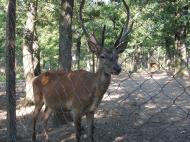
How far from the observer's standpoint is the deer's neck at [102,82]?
6.11 m

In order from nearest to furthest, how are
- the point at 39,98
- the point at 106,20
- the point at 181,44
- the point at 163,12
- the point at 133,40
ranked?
1. the point at 39,98
2. the point at 163,12
3. the point at 181,44
4. the point at 106,20
5. the point at 133,40

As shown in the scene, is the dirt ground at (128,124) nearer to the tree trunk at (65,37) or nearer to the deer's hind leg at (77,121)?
the deer's hind leg at (77,121)

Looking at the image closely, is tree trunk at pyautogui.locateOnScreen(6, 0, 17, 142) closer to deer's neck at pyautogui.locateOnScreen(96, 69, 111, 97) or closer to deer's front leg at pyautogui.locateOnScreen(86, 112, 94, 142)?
deer's neck at pyautogui.locateOnScreen(96, 69, 111, 97)

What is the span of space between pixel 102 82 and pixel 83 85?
0.48 meters

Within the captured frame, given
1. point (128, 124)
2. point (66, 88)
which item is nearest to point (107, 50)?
point (66, 88)

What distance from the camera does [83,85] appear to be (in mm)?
6504

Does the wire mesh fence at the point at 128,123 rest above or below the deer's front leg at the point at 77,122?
below

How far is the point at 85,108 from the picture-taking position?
6.45 metres

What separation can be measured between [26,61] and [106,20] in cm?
1342

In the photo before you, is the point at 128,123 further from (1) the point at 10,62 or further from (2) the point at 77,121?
(1) the point at 10,62

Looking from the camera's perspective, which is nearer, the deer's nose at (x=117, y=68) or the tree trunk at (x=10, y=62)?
the tree trunk at (x=10, y=62)

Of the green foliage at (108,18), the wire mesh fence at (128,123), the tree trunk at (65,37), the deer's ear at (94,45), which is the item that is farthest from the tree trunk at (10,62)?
the green foliage at (108,18)

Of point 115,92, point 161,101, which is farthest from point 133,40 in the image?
point 161,101

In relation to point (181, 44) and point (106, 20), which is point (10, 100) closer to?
point (181, 44)
